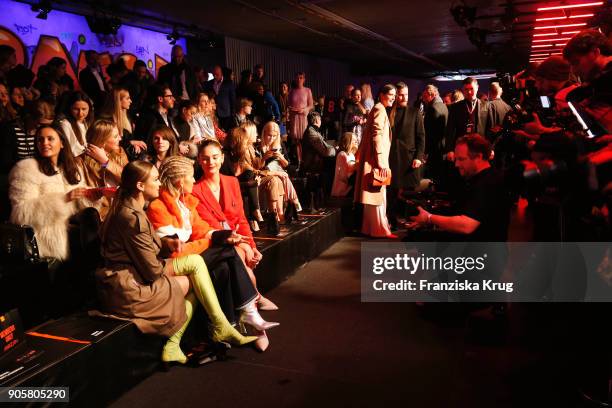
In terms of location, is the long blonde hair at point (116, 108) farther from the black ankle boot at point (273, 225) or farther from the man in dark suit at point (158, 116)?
the black ankle boot at point (273, 225)

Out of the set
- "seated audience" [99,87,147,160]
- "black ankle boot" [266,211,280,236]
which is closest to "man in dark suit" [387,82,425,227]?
"black ankle boot" [266,211,280,236]

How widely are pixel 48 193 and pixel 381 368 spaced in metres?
2.24

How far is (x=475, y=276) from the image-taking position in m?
3.14

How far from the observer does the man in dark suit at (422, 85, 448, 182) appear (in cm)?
598

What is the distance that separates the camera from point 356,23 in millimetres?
9625

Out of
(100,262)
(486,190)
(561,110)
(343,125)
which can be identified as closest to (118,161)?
(100,262)

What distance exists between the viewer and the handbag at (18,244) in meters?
2.73

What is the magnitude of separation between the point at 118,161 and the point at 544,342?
10.2ft

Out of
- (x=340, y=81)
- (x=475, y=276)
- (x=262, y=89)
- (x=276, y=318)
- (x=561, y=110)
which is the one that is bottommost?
(x=276, y=318)

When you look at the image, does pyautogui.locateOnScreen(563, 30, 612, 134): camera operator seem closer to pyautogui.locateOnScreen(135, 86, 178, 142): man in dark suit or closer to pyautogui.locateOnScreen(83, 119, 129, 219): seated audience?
pyautogui.locateOnScreen(83, 119, 129, 219): seated audience

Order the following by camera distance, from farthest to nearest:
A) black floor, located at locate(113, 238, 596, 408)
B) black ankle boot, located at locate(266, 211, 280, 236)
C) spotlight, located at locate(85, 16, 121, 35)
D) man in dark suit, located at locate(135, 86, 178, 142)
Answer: spotlight, located at locate(85, 16, 121, 35) < man in dark suit, located at locate(135, 86, 178, 142) < black ankle boot, located at locate(266, 211, 280, 236) < black floor, located at locate(113, 238, 596, 408)

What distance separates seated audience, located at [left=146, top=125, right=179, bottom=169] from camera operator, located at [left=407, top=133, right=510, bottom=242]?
2148 mm

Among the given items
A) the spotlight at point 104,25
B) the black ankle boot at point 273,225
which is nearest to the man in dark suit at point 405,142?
the black ankle boot at point 273,225

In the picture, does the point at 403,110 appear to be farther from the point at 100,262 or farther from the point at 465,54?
the point at 465,54
